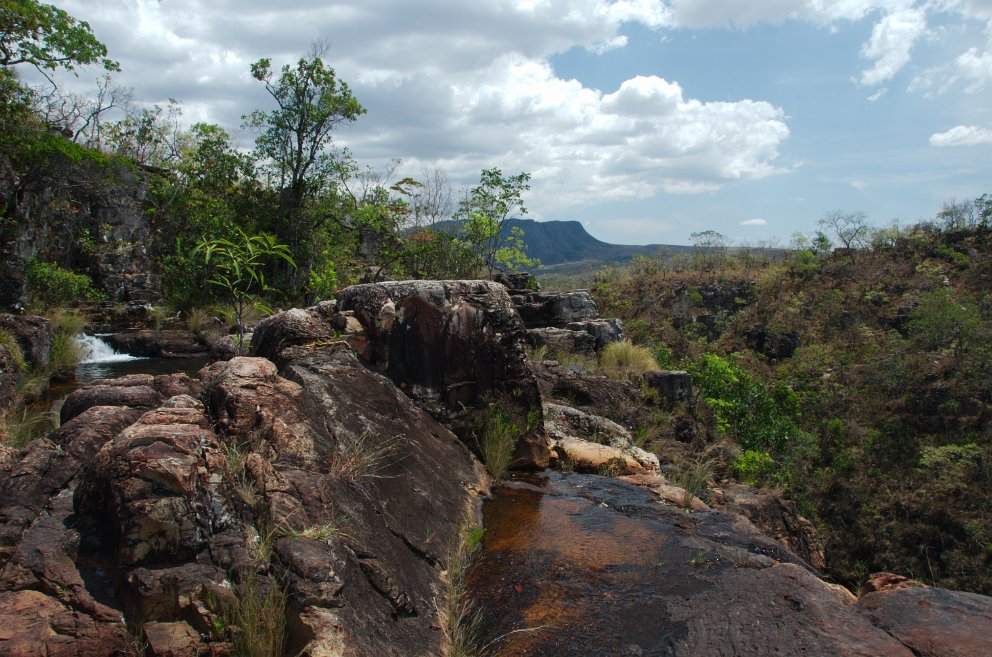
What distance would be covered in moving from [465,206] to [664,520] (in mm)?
16925

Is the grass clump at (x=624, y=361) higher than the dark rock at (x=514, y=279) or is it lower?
lower

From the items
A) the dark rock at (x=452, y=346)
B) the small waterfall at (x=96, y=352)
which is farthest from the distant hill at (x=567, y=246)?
the dark rock at (x=452, y=346)

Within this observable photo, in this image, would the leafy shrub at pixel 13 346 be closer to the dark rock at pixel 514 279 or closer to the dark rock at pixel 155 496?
the dark rock at pixel 155 496

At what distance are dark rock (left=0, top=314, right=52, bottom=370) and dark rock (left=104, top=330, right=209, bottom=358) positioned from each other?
3789mm

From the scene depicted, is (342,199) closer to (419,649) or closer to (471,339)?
(471,339)

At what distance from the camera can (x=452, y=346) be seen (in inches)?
220

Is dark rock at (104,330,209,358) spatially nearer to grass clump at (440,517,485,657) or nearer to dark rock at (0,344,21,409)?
dark rock at (0,344,21,409)

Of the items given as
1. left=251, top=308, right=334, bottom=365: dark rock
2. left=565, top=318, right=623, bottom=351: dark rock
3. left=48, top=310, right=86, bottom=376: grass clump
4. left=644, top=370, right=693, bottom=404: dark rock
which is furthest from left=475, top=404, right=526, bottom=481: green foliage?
left=565, top=318, right=623, bottom=351: dark rock

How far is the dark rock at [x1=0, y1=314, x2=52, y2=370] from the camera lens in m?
10.2

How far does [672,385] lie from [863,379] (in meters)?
11.5

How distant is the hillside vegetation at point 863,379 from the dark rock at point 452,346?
17.7 ft

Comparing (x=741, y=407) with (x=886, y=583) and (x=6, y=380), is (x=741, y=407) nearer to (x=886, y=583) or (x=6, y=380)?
(x=886, y=583)

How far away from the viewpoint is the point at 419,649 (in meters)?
2.75

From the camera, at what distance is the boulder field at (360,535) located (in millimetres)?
2398
